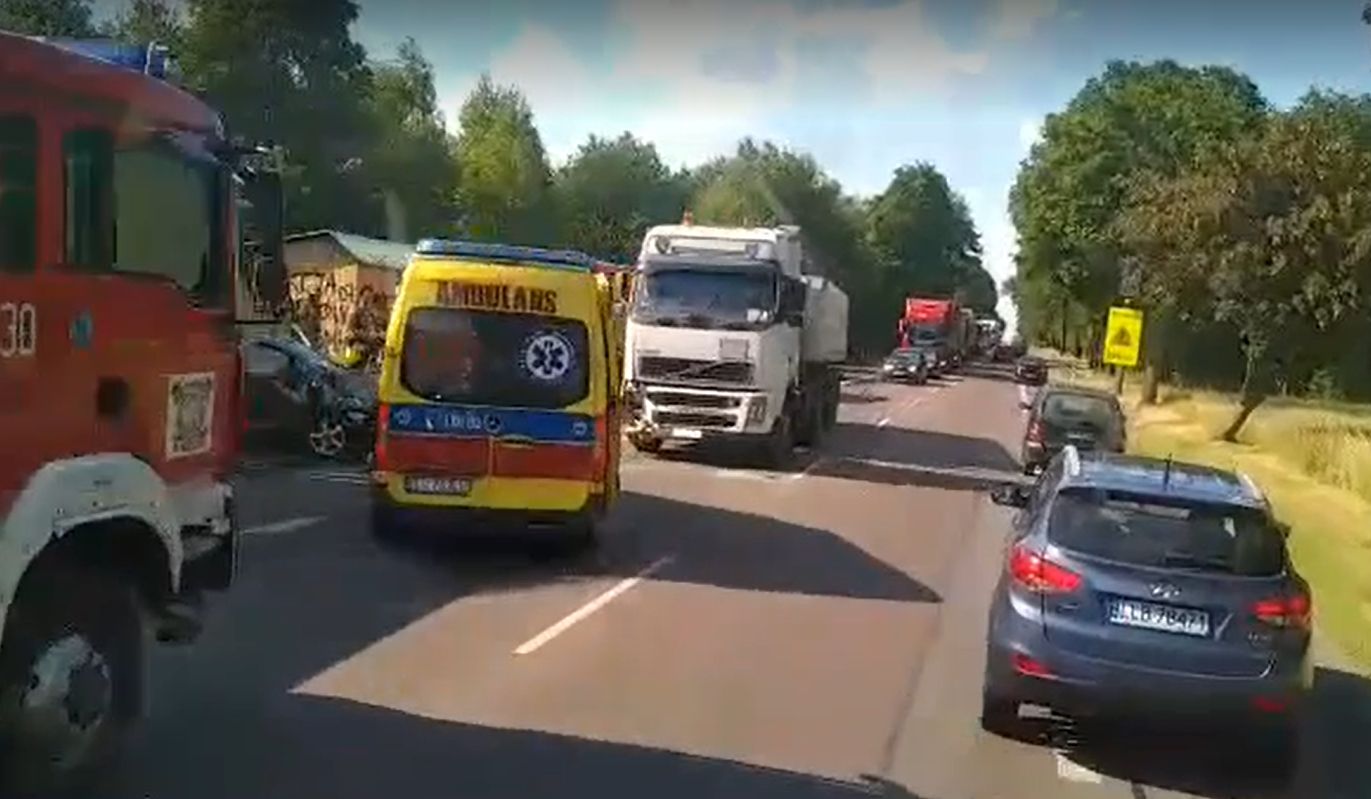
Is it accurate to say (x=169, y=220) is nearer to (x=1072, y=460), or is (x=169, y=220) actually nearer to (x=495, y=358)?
(x=1072, y=460)

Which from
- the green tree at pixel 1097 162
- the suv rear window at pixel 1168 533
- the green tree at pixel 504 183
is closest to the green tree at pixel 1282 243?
the suv rear window at pixel 1168 533

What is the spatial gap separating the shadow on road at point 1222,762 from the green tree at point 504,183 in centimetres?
7433

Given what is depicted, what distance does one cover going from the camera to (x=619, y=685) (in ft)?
34.3

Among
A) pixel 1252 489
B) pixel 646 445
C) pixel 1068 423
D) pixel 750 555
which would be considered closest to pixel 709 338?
pixel 646 445

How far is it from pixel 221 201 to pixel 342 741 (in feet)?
8.34

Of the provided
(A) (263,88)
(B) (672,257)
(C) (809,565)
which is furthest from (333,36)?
(C) (809,565)

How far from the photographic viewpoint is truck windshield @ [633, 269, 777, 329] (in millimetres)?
26922

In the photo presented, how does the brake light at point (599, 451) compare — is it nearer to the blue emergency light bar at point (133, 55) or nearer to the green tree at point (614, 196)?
the blue emergency light bar at point (133, 55)

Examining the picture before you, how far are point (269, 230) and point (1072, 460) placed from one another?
189 inches

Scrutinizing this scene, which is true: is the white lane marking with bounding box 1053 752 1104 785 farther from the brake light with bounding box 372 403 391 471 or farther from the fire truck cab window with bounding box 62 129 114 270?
the brake light with bounding box 372 403 391 471

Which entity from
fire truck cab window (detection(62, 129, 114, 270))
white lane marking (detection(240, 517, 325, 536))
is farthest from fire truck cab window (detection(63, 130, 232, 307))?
white lane marking (detection(240, 517, 325, 536))

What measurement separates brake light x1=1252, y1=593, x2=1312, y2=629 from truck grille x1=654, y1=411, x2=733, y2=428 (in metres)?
17.6

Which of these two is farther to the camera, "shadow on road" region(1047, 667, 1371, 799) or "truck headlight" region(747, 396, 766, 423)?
"truck headlight" region(747, 396, 766, 423)

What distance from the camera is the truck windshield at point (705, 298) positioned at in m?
26.9
